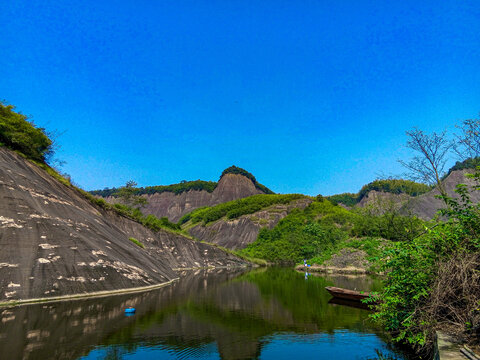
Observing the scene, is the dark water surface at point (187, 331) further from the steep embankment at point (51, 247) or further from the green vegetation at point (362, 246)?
the green vegetation at point (362, 246)

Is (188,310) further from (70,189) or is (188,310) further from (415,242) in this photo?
(70,189)

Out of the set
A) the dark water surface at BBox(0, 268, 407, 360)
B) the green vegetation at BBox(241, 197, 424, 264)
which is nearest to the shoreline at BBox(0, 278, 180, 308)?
the dark water surface at BBox(0, 268, 407, 360)

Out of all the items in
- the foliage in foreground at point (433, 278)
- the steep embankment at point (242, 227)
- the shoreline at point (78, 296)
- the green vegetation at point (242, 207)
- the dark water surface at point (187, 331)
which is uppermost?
the green vegetation at point (242, 207)

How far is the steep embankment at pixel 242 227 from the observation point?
129 meters

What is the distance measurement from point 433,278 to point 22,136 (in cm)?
4683

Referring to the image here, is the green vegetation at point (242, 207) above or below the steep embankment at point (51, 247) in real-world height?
above

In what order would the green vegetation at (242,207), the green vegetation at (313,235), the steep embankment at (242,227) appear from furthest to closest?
the green vegetation at (242,207) → the steep embankment at (242,227) → the green vegetation at (313,235)

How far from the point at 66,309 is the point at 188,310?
8534mm

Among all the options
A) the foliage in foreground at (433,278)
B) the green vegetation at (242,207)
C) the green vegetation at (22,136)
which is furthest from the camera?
the green vegetation at (242,207)

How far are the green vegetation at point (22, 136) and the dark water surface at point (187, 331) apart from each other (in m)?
26.3

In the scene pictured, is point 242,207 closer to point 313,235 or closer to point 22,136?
point 313,235

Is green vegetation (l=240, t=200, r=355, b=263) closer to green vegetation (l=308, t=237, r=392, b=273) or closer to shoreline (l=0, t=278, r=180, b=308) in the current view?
green vegetation (l=308, t=237, r=392, b=273)

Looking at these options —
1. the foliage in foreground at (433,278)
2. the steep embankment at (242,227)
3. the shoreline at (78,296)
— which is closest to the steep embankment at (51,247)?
the shoreline at (78,296)

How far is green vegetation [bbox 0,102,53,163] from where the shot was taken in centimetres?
3944
